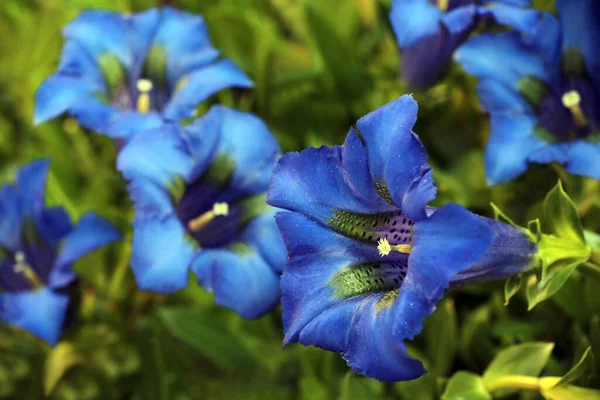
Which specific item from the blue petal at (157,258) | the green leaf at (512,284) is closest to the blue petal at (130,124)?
the blue petal at (157,258)

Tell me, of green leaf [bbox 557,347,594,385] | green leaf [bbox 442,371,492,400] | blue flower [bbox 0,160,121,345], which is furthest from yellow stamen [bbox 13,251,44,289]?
green leaf [bbox 557,347,594,385]

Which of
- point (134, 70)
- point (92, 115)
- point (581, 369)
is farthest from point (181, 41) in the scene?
point (581, 369)

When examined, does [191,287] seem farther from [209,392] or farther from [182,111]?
Result: [182,111]

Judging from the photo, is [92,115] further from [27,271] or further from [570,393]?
[570,393]

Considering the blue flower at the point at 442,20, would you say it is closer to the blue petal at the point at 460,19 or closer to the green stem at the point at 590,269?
the blue petal at the point at 460,19

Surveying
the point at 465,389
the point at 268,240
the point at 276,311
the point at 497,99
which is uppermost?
the point at 497,99

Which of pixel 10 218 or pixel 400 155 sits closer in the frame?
pixel 400 155

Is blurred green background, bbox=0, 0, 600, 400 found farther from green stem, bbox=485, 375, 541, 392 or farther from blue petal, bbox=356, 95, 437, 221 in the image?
blue petal, bbox=356, 95, 437, 221
